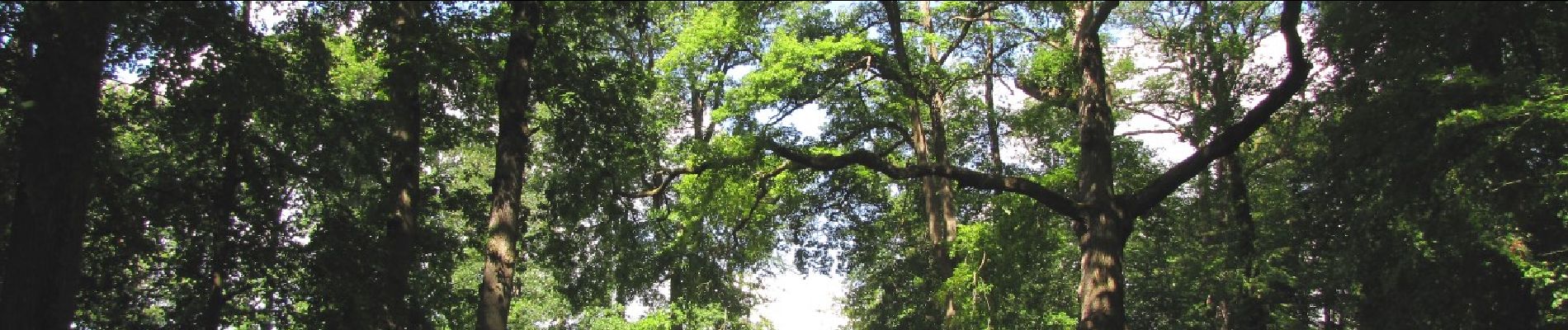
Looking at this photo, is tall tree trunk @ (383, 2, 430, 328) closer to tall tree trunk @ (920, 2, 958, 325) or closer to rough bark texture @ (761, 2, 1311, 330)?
rough bark texture @ (761, 2, 1311, 330)

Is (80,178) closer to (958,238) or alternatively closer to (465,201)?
(465,201)

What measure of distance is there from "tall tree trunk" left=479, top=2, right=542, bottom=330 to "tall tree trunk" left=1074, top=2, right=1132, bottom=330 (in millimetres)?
5766

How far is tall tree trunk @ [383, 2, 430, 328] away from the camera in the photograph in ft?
34.5

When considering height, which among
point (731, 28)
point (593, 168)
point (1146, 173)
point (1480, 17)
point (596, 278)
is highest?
point (731, 28)

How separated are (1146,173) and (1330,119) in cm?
519

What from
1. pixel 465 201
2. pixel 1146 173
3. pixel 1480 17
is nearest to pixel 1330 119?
pixel 1480 17

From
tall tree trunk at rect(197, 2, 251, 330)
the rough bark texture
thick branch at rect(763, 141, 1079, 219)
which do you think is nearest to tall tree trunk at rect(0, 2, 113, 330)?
tall tree trunk at rect(197, 2, 251, 330)

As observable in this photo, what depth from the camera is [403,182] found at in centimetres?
1126

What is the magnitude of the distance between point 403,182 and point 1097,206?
8006 mm

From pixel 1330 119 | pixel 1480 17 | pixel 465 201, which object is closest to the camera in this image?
pixel 1480 17

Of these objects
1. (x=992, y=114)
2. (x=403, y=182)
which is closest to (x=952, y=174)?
(x=403, y=182)

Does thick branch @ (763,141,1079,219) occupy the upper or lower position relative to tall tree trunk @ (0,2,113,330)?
upper

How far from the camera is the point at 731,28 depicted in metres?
16.6

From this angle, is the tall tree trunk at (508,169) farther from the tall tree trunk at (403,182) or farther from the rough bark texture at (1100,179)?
the rough bark texture at (1100,179)
